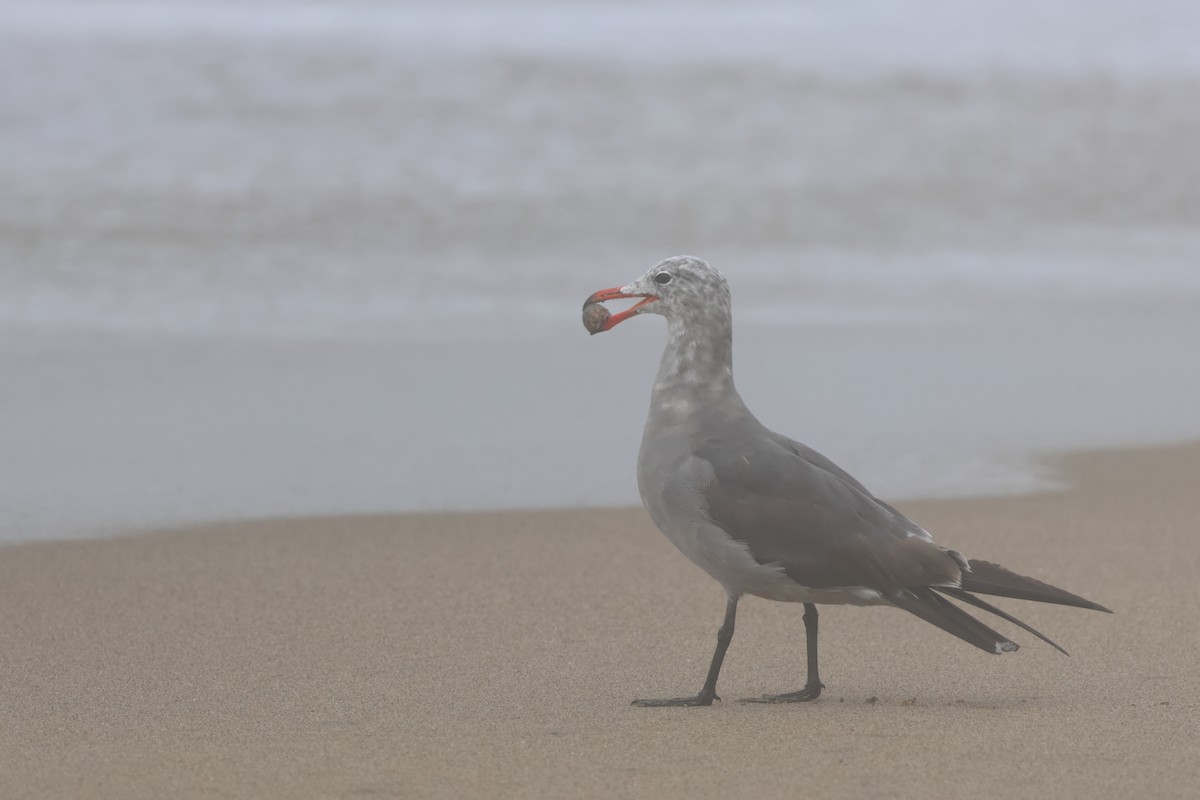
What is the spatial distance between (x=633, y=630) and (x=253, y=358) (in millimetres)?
3591

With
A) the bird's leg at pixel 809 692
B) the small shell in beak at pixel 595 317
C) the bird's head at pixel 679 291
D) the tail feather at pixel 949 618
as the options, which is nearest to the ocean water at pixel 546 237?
the small shell in beak at pixel 595 317

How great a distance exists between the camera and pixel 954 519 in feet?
17.6

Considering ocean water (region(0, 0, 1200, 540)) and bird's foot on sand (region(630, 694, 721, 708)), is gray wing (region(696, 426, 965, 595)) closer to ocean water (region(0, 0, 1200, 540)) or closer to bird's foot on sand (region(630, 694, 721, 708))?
bird's foot on sand (region(630, 694, 721, 708))

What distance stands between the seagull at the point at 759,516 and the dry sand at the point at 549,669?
0.24 metres

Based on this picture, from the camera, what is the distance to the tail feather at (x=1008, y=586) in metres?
3.38

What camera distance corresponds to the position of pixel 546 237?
32.9 feet

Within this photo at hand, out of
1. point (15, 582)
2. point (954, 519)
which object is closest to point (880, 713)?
point (954, 519)

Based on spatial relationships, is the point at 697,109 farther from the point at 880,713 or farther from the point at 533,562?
the point at 880,713

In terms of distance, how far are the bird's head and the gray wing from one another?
339 mm

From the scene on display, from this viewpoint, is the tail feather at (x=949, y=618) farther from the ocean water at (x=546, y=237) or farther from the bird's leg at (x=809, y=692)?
the ocean water at (x=546, y=237)

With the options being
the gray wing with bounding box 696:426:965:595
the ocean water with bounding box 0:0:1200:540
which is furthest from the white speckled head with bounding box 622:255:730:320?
the ocean water with bounding box 0:0:1200:540

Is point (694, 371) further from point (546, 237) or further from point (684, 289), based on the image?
point (546, 237)

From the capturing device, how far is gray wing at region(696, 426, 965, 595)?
3.44 m

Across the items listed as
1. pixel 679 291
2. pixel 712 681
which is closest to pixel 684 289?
pixel 679 291
